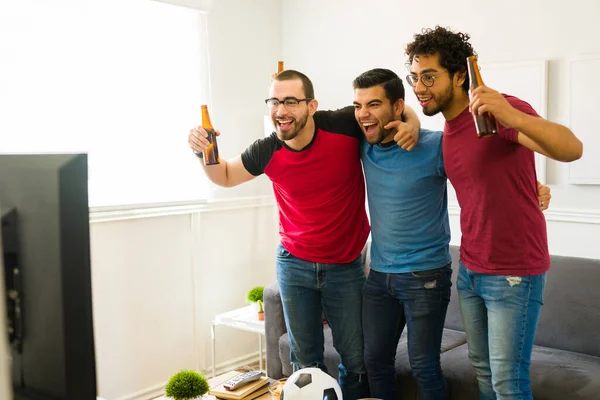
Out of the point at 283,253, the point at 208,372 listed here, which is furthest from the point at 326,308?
the point at 208,372

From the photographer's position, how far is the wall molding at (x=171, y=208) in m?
3.05

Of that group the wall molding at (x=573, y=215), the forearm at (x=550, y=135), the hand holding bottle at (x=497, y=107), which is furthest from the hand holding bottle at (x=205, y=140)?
the wall molding at (x=573, y=215)

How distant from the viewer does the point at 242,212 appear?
3.89m

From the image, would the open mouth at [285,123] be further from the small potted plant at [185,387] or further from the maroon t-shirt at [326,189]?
the small potted plant at [185,387]

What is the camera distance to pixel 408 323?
208 centimetres

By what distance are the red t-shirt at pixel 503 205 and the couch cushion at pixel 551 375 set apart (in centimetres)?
63

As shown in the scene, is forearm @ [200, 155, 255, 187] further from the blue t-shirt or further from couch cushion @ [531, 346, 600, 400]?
couch cushion @ [531, 346, 600, 400]

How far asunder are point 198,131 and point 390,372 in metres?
1.11

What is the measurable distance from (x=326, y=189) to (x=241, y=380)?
79 centimetres

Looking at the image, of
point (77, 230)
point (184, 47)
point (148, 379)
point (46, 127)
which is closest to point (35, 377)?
point (77, 230)

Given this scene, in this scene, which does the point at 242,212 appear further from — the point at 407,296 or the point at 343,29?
the point at 407,296

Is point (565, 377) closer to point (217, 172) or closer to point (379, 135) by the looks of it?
point (379, 135)

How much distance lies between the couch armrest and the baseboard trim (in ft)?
2.20

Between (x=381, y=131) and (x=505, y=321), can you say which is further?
(x=381, y=131)
